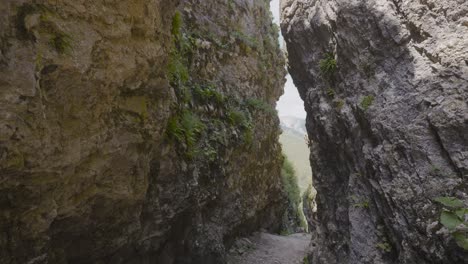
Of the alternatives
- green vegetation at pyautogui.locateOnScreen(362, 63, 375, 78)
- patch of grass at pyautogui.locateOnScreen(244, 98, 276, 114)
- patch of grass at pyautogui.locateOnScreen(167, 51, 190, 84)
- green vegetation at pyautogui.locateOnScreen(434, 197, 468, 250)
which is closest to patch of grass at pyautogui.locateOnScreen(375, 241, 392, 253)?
green vegetation at pyautogui.locateOnScreen(434, 197, 468, 250)

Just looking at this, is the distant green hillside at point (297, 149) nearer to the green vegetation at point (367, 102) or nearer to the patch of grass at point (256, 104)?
the patch of grass at point (256, 104)

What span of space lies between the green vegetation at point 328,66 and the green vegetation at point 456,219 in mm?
4439

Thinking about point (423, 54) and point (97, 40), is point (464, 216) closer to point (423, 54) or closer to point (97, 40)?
point (423, 54)

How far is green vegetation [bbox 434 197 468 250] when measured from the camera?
15.0ft

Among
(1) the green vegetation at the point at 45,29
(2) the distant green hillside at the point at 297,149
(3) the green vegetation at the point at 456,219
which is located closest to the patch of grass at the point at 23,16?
(1) the green vegetation at the point at 45,29

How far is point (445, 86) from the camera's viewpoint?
17.9ft

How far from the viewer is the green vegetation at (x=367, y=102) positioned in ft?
22.3

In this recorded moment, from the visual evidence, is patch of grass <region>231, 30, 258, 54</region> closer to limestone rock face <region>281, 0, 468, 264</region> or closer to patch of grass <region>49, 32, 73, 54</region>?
limestone rock face <region>281, 0, 468, 264</region>

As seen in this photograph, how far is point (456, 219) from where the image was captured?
458cm

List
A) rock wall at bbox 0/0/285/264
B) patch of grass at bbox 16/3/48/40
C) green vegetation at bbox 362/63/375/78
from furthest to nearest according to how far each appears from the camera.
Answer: green vegetation at bbox 362/63/375/78, rock wall at bbox 0/0/285/264, patch of grass at bbox 16/3/48/40

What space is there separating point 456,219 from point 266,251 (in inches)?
329

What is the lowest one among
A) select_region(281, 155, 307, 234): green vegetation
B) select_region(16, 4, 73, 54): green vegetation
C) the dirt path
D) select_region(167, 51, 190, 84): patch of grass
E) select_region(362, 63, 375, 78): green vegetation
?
the dirt path

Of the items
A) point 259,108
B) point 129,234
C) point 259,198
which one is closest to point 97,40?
point 129,234

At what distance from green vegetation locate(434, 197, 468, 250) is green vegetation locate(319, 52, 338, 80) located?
14.6ft
